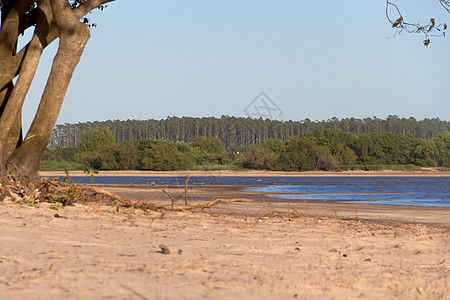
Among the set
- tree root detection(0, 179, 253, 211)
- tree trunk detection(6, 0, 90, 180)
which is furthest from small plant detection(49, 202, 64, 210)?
tree trunk detection(6, 0, 90, 180)

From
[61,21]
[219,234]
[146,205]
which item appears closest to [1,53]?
[61,21]

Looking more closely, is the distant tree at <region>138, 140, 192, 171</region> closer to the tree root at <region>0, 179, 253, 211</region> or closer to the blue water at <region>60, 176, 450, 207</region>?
the blue water at <region>60, 176, 450, 207</region>

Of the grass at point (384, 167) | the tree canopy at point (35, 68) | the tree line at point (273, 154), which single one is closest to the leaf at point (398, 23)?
the tree canopy at point (35, 68)

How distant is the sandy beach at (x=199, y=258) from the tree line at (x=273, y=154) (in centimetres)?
5347

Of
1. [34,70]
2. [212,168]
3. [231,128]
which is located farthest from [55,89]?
[231,128]

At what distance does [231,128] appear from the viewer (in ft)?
464

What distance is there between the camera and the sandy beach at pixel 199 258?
11.7 ft

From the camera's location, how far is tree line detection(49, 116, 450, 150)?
140375 mm

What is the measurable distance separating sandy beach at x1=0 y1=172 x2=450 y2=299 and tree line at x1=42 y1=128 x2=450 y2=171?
175ft

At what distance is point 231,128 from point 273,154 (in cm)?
7905

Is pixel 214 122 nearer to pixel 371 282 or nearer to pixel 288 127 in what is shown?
pixel 288 127

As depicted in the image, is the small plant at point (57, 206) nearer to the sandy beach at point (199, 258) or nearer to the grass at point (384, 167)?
the sandy beach at point (199, 258)

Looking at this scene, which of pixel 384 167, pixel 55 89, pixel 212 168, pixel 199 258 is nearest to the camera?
pixel 199 258

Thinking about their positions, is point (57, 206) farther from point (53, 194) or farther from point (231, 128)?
point (231, 128)
